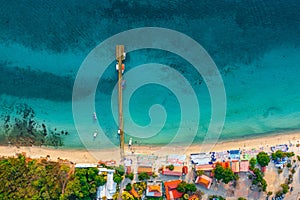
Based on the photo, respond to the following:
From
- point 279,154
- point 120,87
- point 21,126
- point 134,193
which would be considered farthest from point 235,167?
point 21,126

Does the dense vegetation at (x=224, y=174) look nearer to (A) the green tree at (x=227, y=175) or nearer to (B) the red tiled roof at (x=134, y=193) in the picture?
(A) the green tree at (x=227, y=175)

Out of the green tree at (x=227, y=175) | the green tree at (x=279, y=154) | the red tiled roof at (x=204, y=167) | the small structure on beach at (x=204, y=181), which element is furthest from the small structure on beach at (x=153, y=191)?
the green tree at (x=279, y=154)

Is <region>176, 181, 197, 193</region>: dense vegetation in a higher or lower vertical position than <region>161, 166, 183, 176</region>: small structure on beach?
lower

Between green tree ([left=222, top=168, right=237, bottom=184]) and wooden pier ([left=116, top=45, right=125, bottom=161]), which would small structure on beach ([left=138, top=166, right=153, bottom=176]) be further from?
green tree ([left=222, top=168, right=237, bottom=184])

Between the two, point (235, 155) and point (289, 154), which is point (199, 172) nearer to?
point (235, 155)

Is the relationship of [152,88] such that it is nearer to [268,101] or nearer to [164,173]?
[164,173]

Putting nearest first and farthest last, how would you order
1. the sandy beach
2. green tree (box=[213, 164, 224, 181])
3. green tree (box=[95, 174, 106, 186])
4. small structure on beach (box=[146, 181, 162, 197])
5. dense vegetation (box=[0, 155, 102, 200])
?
1. dense vegetation (box=[0, 155, 102, 200])
2. green tree (box=[95, 174, 106, 186])
3. green tree (box=[213, 164, 224, 181])
4. small structure on beach (box=[146, 181, 162, 197])
5. the sandy beach

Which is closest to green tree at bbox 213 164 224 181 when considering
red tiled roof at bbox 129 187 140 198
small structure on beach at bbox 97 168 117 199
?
red tiled roof at bbox 129 187 140 198

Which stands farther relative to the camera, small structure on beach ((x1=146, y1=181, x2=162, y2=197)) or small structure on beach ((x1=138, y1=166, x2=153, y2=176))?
small structure on beach ((x1=138, y1=166, x2=153, y2=176))
